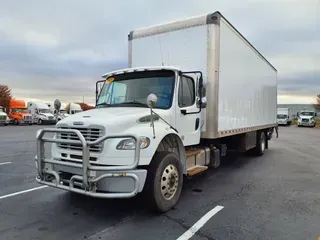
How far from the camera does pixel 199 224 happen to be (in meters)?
4.40

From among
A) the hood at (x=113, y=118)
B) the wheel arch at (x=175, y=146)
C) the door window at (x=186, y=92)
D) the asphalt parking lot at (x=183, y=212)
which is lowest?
the asphalt parking lot at (x=183, y=212)

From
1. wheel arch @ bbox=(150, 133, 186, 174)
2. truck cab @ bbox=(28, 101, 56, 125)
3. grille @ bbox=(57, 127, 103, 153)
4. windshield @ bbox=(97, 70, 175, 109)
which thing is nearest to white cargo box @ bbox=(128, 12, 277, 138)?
windshield @ bbox=(97, 70, 175, 109)

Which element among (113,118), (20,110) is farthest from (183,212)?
(20,110)

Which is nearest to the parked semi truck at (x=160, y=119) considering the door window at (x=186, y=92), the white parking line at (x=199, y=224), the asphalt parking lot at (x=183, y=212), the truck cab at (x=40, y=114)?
the door window at (x=186, y=92)

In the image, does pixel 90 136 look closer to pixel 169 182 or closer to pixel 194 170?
pixel 169 182

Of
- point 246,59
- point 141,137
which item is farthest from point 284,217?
point 246,59

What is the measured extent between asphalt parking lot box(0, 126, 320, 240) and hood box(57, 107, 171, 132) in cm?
152

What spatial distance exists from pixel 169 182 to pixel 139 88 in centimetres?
203

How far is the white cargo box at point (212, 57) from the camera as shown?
6477mm

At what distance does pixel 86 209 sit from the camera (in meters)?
5.07

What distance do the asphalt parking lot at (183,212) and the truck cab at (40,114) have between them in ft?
104

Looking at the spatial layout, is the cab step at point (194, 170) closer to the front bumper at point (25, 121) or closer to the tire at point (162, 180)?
the tire at point (162, 180)

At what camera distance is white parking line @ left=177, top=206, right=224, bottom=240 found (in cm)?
397

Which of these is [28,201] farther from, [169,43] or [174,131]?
[169,43]
